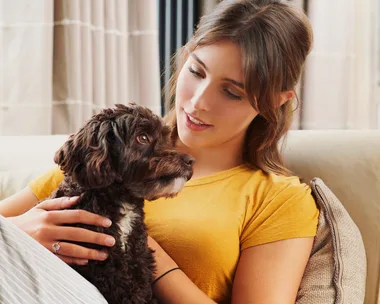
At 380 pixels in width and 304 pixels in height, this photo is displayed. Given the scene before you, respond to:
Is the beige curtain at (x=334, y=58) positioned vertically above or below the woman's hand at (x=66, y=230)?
above

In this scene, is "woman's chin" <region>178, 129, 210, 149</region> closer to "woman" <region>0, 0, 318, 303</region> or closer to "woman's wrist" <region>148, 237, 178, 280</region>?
"woman" <region>0, 0, 318, 303</region>

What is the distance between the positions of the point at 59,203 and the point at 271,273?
56 cm

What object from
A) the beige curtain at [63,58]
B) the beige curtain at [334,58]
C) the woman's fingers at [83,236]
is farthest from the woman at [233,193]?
the beige curtain at [334,58]

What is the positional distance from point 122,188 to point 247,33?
586mm

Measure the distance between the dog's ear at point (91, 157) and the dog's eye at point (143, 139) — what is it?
0.05 metres

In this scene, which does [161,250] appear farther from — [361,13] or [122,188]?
[361,13]

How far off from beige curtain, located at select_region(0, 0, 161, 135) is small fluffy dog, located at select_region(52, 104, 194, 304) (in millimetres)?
1326

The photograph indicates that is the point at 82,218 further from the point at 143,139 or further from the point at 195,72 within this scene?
the point at 195,72

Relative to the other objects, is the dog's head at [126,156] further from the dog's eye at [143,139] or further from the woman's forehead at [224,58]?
the woman's forehead at [224,58]

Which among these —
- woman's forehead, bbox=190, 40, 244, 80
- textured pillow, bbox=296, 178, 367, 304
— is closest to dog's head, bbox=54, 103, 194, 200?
woman's forehead, bbox=190, 40, 244, 80

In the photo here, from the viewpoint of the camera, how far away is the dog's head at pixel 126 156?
128 cm

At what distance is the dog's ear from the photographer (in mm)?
1265

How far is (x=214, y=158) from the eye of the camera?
1835 millimetres

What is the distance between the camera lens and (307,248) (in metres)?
1.65
